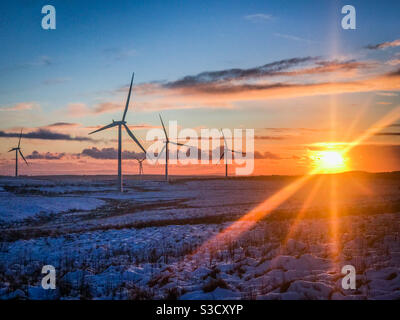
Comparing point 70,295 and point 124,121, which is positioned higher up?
point 124,121

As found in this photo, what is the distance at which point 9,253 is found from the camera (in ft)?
53.0

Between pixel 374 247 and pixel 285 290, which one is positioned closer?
pixel 285 290

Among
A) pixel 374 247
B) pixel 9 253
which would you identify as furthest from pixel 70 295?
pixel 374 247

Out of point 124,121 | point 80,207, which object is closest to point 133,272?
point 80,207

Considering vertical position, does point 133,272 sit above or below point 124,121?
below

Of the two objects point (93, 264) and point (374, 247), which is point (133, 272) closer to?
point (93, 264)

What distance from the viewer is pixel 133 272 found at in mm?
11148

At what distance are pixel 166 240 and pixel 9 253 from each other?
7564 millimetres

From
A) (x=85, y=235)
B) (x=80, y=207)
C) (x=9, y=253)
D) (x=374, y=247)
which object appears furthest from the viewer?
(x=80, y=207)
